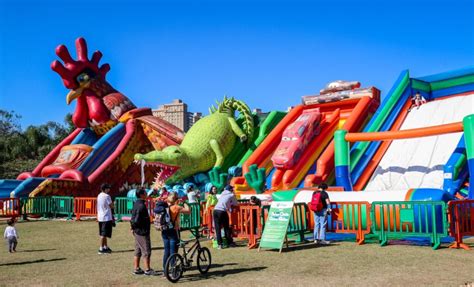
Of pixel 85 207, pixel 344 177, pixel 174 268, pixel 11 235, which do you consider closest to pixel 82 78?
pixel 85 207

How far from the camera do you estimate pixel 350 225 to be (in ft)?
34.3

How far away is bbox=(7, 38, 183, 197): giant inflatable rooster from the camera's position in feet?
72.8

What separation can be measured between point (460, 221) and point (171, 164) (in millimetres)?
12866

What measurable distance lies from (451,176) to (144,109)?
52.6 ft

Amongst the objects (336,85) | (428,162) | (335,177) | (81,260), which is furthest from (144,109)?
(81,260)

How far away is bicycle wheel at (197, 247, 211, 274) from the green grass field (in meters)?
0.13

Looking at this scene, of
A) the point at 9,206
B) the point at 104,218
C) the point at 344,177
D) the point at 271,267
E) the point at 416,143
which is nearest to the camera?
the point at 271,267

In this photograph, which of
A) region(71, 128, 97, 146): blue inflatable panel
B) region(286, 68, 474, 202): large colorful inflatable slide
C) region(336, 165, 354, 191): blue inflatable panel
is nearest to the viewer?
region(286, 68, 474, 202): large colorful inflatable slide

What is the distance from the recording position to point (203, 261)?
764cm

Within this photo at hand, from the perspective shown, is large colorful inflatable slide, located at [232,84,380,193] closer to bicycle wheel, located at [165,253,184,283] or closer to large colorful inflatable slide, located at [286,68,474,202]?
large colorful inflatable slide, located at [286,68,474,202]

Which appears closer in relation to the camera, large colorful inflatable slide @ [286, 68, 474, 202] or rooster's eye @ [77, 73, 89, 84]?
large colorful inflatable slide @ [286, 68, 474, 202]

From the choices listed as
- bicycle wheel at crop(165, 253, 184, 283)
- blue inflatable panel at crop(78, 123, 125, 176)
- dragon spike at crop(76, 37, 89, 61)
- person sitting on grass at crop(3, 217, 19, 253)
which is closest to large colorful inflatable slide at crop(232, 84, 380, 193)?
blue inflatable panel at crop(78, 123, 125, 176)

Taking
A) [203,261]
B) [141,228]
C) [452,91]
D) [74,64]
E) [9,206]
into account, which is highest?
[74,64]

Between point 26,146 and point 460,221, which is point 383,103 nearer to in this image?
point 460,221
